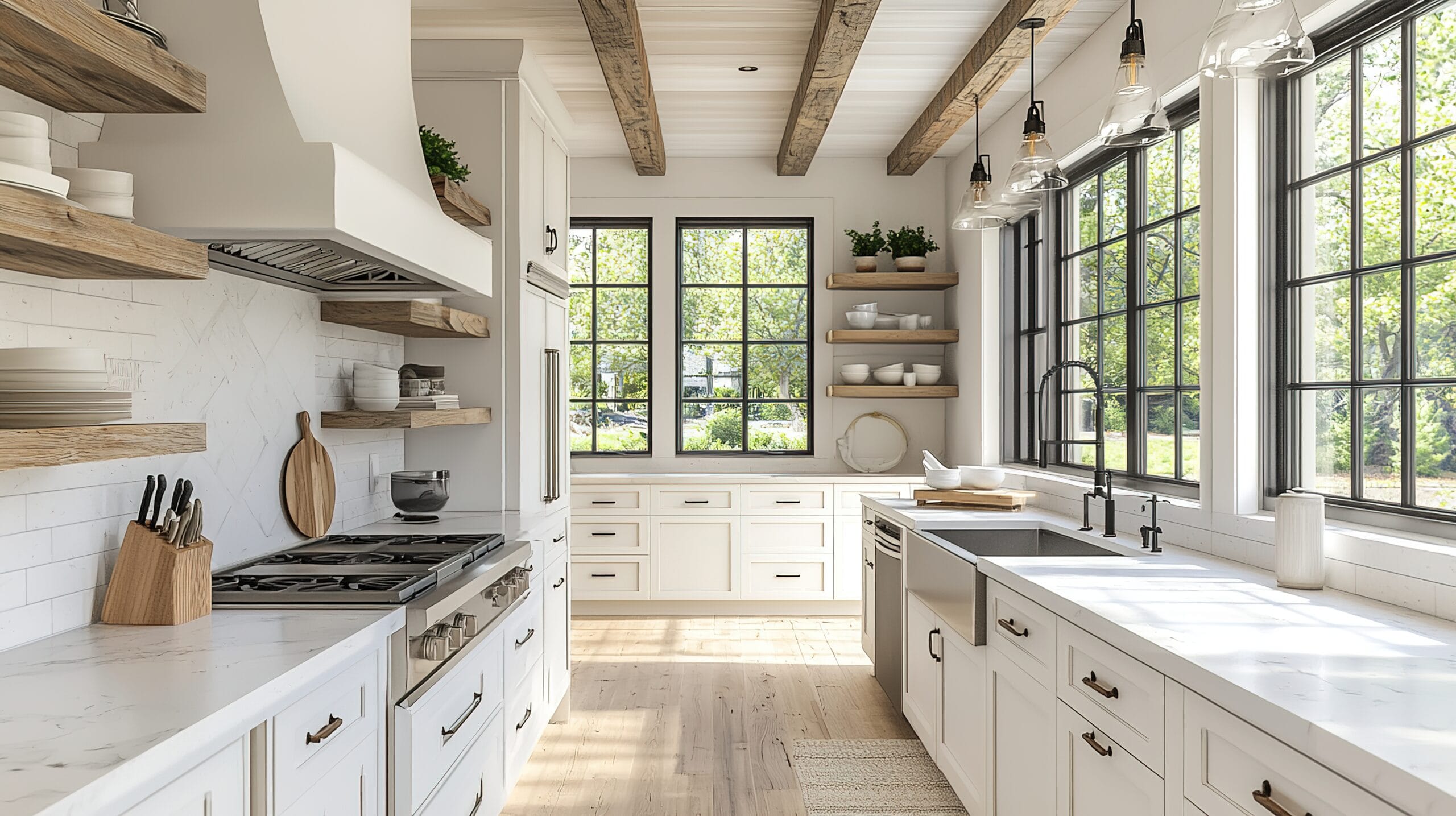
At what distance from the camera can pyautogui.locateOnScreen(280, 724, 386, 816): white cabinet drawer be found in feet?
5.10

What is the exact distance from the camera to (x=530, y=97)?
3.43m

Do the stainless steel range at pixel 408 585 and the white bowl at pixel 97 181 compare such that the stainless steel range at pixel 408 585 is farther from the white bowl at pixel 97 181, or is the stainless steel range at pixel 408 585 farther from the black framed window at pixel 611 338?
the black framed window at pixel 611 338

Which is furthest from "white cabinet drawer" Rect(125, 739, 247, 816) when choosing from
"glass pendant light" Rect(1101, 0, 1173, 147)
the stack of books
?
"glass pendant light" Rect(1101, 0, 1173, 147)

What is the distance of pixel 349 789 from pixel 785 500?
12.8 ft

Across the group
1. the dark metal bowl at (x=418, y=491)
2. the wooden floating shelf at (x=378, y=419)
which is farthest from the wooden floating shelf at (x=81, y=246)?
the dark metal bowl at (x=418, y=491)

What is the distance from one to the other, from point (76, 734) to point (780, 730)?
287 centimetres

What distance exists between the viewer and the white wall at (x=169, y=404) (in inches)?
64.7

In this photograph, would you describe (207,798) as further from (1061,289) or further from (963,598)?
(1061,289)

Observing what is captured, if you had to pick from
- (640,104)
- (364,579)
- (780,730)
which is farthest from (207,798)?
(640,104)

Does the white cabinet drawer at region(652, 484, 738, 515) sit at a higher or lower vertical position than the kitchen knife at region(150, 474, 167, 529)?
lower

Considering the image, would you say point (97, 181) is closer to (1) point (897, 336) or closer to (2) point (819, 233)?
(1) point (897, 336)

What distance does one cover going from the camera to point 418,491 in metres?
3.10

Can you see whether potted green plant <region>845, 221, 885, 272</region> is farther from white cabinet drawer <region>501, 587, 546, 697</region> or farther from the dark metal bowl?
the dark metal bowl

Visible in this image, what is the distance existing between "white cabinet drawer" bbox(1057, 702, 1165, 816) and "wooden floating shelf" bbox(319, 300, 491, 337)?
2077mm
